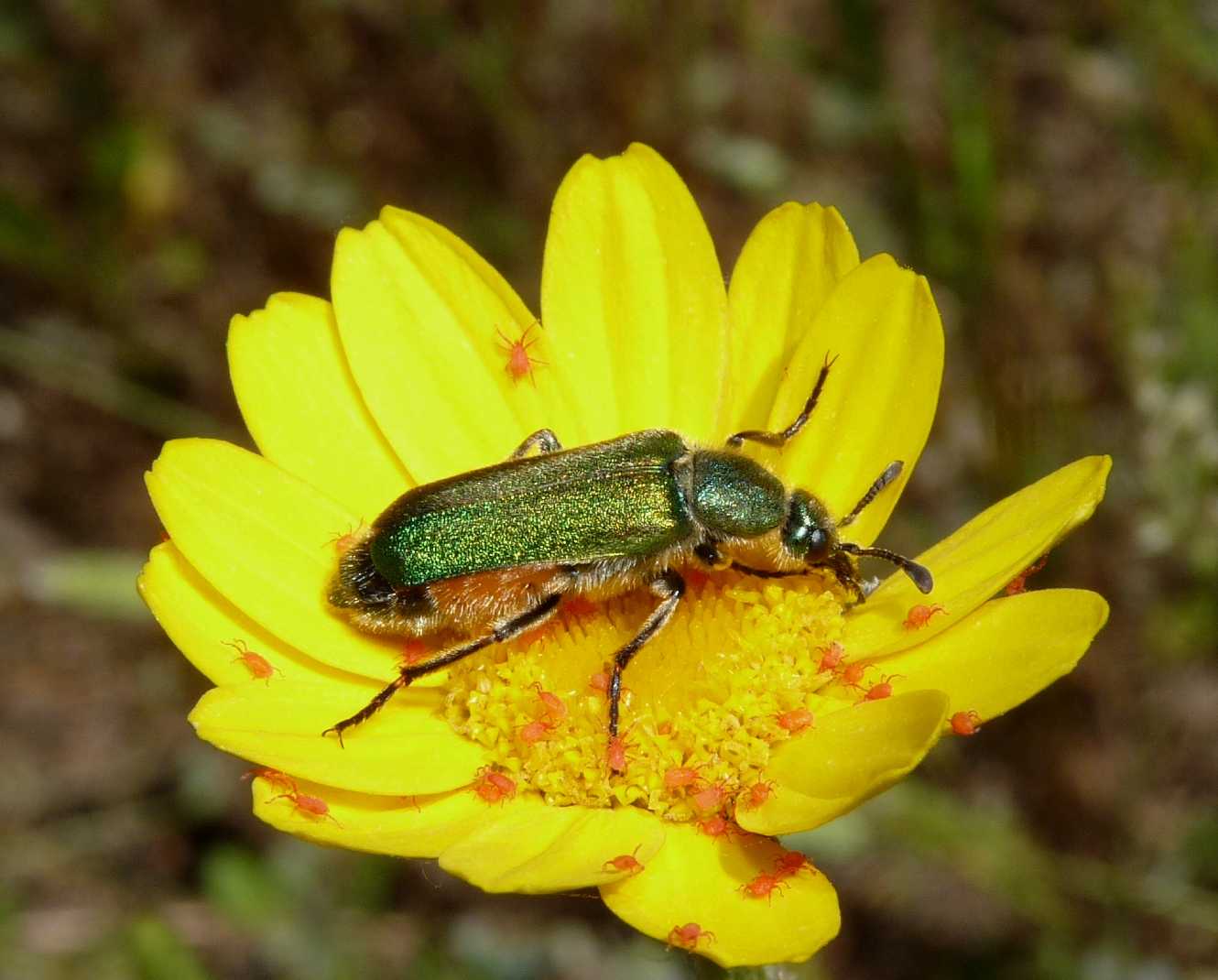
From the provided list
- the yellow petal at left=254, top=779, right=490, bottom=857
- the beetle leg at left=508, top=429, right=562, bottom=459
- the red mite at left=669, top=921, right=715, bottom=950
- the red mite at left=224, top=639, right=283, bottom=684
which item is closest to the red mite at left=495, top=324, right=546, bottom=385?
the beetle leg at left=508, top=429, right=562, bottom=459

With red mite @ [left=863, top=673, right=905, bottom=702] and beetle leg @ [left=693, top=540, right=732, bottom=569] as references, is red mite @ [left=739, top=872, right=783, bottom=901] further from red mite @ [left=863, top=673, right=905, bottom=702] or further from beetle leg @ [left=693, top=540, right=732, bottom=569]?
beetle leg @ [left=693, top=540, right=732, bottom=569]

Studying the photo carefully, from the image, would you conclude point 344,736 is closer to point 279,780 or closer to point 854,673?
point 279,780

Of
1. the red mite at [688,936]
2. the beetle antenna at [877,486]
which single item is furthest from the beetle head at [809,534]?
the red mite at [688,936]

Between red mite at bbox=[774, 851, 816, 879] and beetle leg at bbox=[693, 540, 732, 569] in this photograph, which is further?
beetle leg at bbox=[693, 540, 732, 569]

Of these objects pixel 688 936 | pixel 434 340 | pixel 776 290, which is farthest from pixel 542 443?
pixel 688 936

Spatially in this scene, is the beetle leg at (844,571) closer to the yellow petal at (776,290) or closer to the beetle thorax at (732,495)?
the beetle thorax at (732,495)

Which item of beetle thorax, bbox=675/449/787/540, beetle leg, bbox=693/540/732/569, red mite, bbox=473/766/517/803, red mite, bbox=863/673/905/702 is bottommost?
red mite, bbox=473/766/517/803
